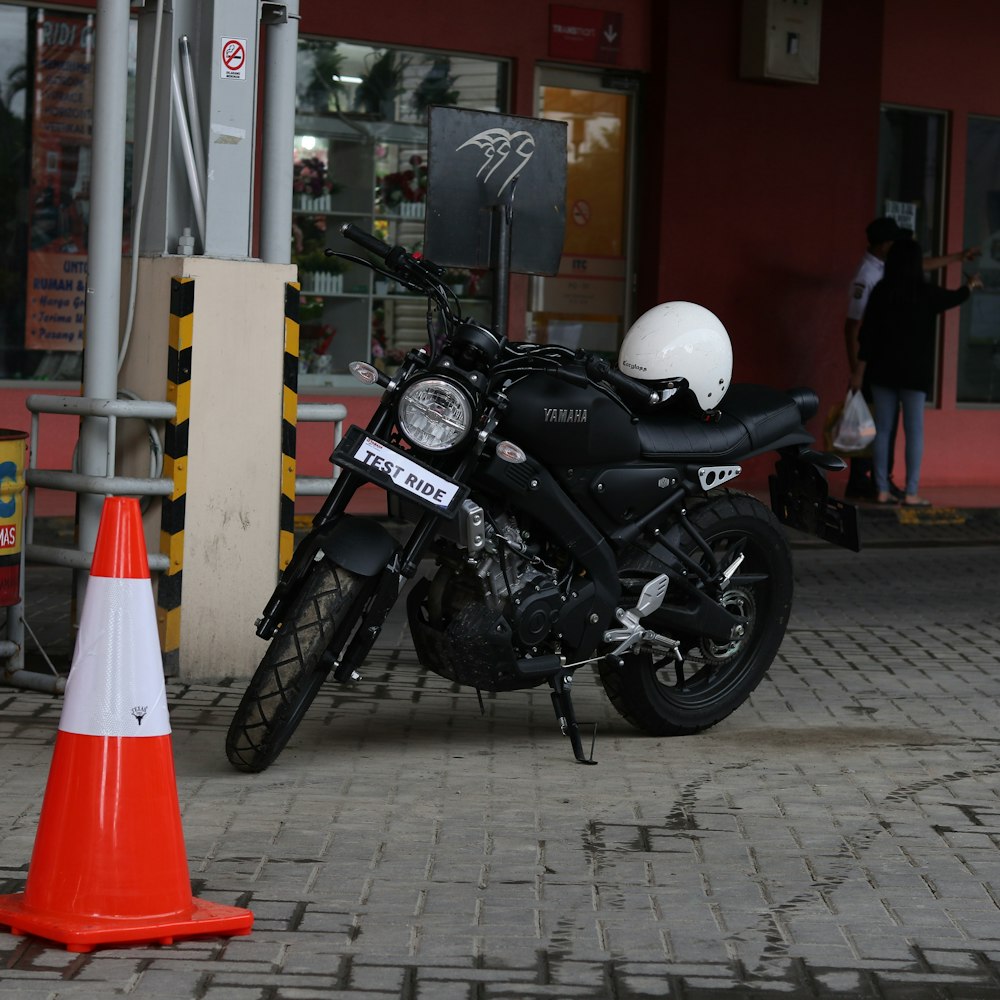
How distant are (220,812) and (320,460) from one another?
332 inches

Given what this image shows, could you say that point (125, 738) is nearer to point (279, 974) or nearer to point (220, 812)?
point (279, 974)

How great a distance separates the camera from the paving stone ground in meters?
4.08

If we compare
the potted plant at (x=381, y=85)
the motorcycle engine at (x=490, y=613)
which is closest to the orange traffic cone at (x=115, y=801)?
the motorcycle engine at (x=490, y=613)

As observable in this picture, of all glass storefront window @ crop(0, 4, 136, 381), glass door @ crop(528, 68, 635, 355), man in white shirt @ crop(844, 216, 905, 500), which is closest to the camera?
glass storefront window @ crop(0, 4, 136, 381)

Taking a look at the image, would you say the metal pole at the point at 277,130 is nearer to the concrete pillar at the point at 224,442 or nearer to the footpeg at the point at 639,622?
the concrete pillar at the point at 224,442

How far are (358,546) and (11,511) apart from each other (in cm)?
195

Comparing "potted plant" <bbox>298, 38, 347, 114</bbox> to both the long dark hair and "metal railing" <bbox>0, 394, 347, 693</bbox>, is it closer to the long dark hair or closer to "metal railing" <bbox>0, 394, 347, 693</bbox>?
the long dark hair

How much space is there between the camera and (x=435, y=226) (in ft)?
23.0

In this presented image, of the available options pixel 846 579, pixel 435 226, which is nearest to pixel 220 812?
pixel 435 226

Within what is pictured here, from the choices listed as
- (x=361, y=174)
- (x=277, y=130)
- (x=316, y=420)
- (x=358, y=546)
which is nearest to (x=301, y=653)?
(x=358, y=546)

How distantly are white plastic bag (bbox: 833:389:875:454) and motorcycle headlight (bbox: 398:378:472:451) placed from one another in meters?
8.74

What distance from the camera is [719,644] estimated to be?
21.7 ft

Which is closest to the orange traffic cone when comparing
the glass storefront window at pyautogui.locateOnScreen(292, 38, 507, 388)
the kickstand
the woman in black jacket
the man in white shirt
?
the kickstand

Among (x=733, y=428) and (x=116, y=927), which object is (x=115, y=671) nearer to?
(x=116, y=927)
